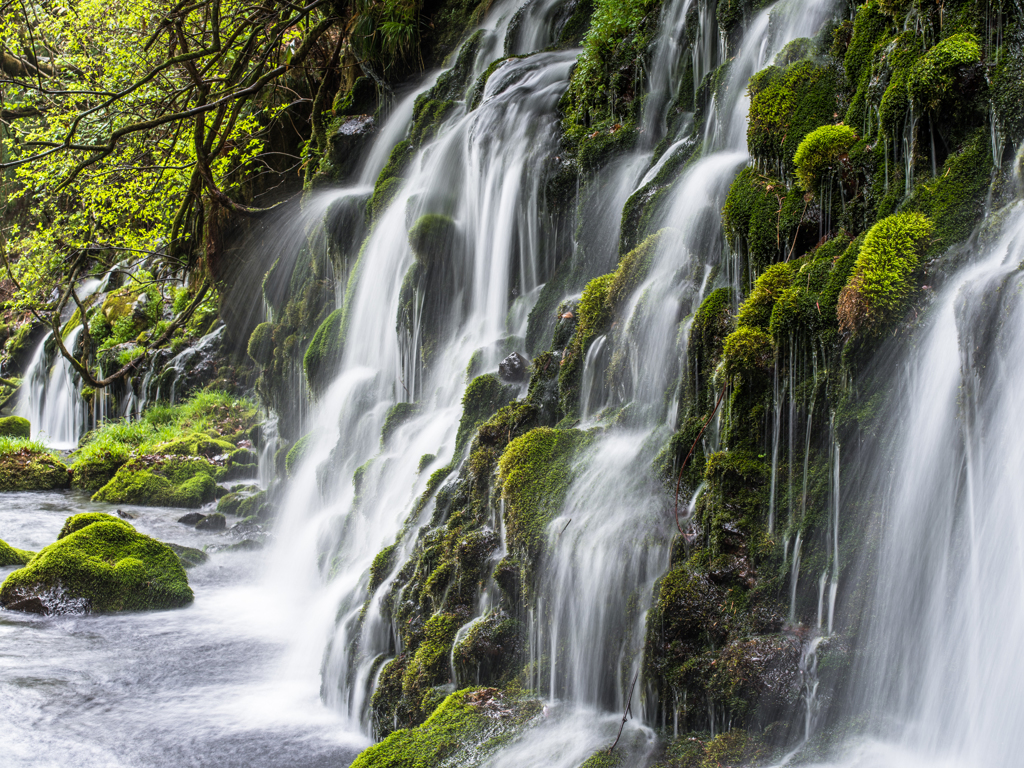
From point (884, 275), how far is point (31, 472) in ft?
44.9

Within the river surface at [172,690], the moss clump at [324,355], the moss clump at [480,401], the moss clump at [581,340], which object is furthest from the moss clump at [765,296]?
the moss clump at [324,355]

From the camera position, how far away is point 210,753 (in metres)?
5.07

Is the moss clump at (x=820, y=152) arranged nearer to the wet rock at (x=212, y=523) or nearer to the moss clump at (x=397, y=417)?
the moss clump at (x=397, y=417)

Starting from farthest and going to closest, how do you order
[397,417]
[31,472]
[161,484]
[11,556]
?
[31,472] < [161,484] < [11,556] < [397,417]

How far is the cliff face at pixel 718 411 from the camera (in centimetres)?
392

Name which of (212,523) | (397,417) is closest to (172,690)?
(397,417)

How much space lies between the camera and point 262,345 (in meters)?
13.7

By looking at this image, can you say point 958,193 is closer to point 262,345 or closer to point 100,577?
point 100,577

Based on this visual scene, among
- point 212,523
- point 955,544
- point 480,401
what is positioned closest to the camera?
point 955,544

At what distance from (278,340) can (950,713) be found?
11.7m

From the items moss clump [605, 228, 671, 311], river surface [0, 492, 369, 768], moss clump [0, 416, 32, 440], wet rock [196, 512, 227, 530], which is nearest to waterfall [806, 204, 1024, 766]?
moss clump [605, 228, 671, 311]

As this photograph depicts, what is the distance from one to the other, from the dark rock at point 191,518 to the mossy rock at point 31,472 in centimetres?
378

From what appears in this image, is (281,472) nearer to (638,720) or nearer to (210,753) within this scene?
(210,753)

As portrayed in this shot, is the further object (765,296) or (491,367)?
(491,367)
